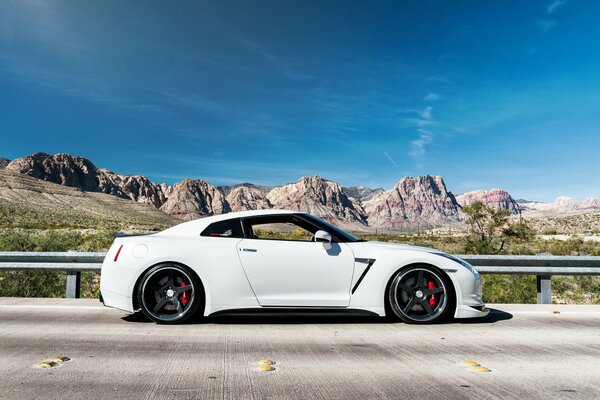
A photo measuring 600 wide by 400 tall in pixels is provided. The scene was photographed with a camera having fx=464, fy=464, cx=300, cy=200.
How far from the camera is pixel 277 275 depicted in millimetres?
5387

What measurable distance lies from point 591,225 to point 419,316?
126122 millimetres

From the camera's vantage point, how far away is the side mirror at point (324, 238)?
17.4 ft

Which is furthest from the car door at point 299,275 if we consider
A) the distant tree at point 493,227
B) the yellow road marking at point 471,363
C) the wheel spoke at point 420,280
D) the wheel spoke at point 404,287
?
the distant tree at point 493,227

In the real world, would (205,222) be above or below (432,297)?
above

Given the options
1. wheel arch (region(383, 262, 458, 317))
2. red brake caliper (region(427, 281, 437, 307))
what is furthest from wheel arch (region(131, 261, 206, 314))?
red brake caliper (region(427, 281, 437, 307))

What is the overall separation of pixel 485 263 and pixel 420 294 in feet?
9.70

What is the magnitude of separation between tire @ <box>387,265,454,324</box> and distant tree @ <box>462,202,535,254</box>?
33.0m

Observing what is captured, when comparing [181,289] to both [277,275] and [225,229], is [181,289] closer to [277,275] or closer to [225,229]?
[225,229]

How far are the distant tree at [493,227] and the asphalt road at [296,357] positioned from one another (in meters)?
33.4

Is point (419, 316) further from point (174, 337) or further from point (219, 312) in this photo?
point (174, 337)

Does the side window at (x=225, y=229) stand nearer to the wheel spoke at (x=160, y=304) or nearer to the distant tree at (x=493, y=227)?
the wheel spoke at (x=160, y=304)

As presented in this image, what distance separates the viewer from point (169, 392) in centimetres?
321

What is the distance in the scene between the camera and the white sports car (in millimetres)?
5395

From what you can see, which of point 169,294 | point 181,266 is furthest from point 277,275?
point 169,294
